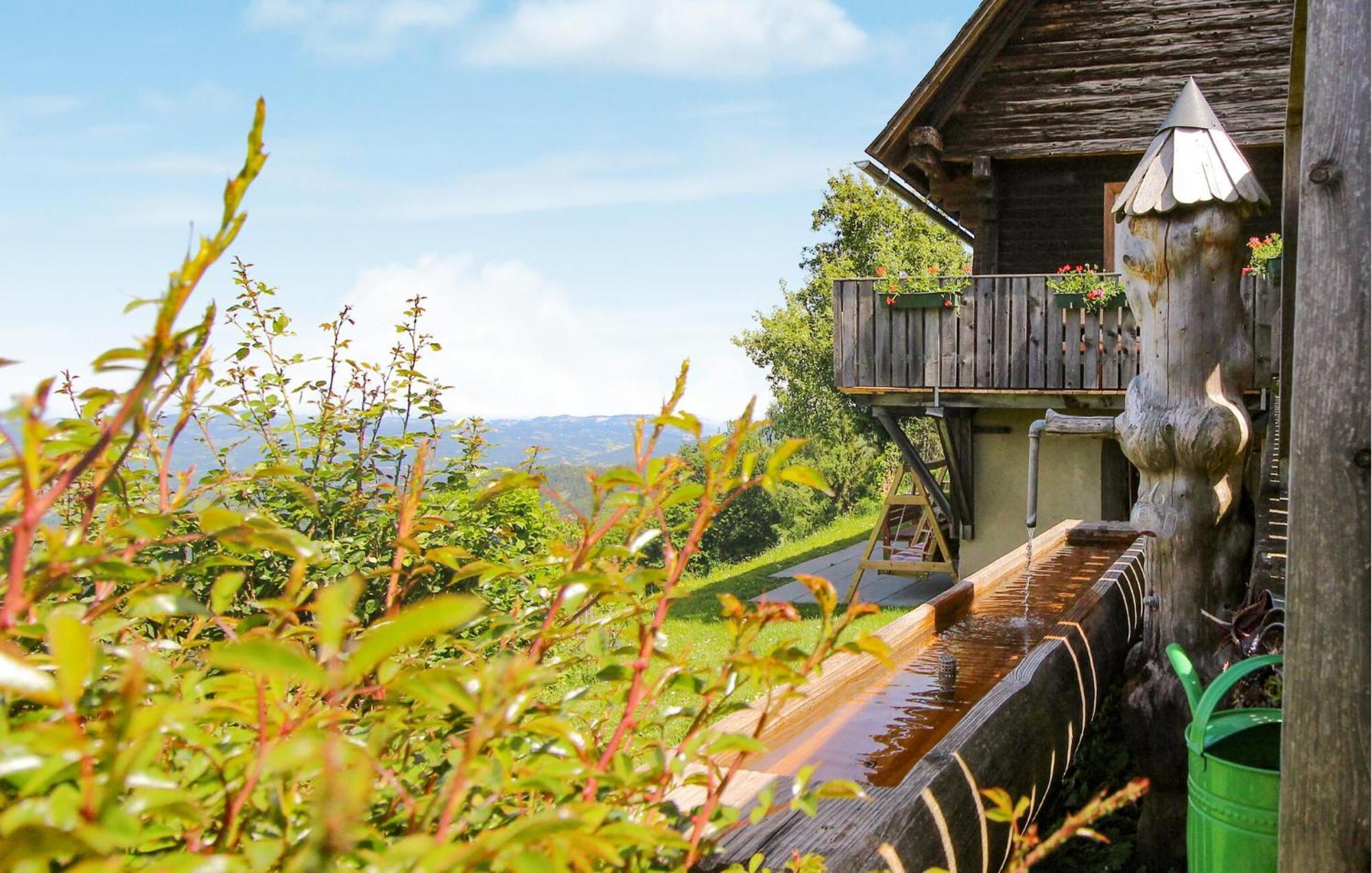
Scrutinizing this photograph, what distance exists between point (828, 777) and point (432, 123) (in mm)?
68758

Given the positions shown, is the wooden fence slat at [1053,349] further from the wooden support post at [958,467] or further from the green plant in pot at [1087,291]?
the wooden support post at [958,467]

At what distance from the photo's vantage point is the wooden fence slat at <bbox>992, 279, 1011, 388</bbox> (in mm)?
11414

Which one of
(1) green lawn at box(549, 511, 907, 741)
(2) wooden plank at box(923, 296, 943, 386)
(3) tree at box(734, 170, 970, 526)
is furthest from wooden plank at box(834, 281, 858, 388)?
(3) tree at box(734, 170, 970, 526)

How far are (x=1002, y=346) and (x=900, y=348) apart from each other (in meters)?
1.04

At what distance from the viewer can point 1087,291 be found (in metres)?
11.0

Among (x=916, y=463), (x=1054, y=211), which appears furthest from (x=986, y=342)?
(x=1054, y=211)

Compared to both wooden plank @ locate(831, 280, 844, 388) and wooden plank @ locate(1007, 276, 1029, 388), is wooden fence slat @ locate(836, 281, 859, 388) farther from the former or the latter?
wooden plank @ locate(1007, 276, 1029, 388)

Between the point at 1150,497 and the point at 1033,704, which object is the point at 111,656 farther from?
the point at 1150,497

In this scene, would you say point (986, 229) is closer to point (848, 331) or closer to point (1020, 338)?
point (1020, 338)

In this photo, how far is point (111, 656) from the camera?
1.06 meters

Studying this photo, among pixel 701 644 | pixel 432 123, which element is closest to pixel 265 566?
pixel 701 644

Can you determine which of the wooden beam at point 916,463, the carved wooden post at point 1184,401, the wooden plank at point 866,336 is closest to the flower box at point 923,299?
the wooden plank at point 866,336

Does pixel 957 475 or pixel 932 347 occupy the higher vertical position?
pixel 932 347

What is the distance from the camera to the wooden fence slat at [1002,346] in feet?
37.4
